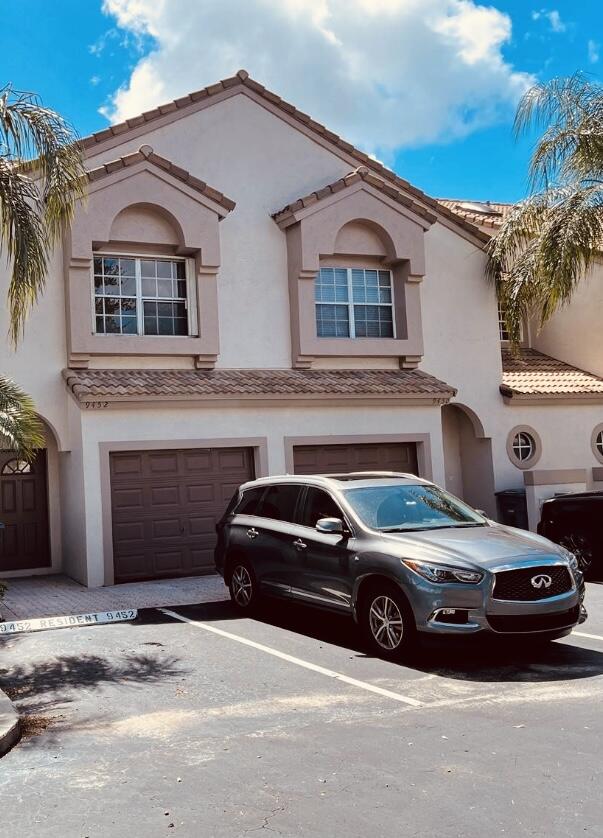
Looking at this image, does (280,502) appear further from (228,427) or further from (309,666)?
(228,427)

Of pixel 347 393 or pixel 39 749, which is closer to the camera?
pixel 39 749

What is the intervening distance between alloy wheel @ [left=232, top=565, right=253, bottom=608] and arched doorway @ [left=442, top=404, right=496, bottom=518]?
8.81m

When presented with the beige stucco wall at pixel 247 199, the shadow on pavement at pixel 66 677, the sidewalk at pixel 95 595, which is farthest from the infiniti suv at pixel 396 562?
the beige stucco wall at pixel 247 199

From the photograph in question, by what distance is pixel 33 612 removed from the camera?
12500mm

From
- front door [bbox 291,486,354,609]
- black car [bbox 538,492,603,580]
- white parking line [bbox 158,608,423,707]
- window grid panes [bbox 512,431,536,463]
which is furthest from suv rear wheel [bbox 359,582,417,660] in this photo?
window grid panes [bbox 512,431,536,463]

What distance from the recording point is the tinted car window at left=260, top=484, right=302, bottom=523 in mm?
10695

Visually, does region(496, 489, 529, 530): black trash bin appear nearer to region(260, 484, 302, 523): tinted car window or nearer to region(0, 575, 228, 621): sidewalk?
region(0, 575, 228, 621): sidewalk

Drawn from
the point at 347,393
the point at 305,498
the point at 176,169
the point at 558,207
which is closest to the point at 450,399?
the point at 347,393

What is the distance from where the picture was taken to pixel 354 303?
1839 centimetres

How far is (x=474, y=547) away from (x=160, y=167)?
1017 centimetres

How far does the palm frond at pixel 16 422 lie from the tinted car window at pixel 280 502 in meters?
3.16

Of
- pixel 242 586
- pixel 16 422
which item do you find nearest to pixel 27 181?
pixel 16 422

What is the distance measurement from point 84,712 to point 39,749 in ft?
3.21

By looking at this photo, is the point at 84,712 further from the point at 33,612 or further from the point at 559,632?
the point at 33,612
